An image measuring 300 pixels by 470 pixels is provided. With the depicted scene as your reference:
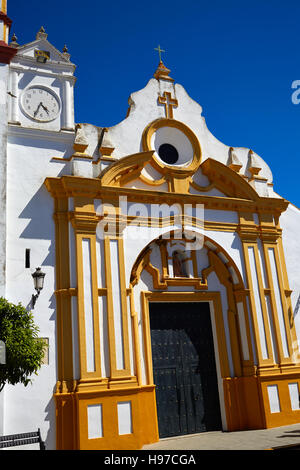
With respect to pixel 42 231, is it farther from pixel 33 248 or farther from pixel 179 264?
pixel 179 264

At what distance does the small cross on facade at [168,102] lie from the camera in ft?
48.5

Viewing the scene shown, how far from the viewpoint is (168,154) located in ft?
48.1

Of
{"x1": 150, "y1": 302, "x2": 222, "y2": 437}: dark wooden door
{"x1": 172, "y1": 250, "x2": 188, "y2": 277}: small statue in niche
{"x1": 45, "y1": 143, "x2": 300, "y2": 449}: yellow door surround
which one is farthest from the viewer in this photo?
{"x1": 172, "y1": 250, "x2": 188, "y2": 277}: small statue in niche

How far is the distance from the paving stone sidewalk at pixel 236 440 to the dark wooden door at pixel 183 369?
1.33ft

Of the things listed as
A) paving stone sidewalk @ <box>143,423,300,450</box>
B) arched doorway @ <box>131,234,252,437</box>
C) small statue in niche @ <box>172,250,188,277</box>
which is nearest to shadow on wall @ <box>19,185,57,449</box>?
arched doorway @ <box>131,234,252,437</box>

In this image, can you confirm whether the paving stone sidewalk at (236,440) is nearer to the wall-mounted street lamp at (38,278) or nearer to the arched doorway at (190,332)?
the arched doorway at (190,332)

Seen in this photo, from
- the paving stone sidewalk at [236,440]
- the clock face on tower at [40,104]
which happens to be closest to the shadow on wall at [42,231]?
the clock face on tower at [40,104]

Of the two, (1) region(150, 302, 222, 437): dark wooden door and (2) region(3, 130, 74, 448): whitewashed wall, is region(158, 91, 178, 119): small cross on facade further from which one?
(1) region(150, 302, 222, 437): dark wooden door

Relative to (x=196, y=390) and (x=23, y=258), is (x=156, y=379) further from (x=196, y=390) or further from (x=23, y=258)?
(x=23, y=258)

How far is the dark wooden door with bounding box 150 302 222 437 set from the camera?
41.3 ft

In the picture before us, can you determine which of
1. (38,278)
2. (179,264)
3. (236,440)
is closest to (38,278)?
(38,278)

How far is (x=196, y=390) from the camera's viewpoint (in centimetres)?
1308

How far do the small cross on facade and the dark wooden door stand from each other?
5970 millimetres
